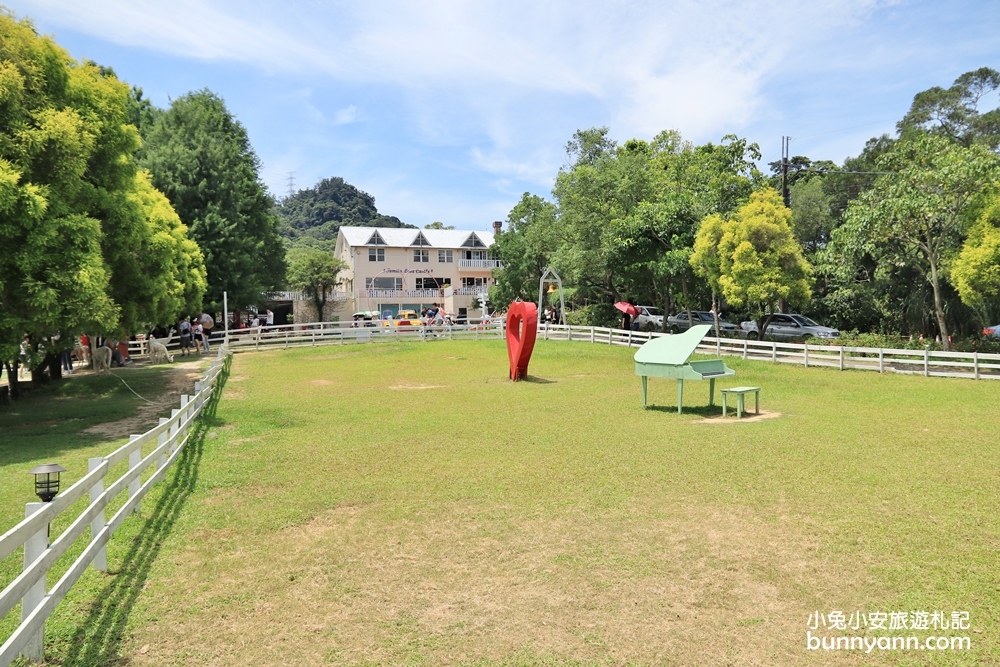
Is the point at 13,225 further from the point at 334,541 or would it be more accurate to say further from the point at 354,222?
the point at 354,222

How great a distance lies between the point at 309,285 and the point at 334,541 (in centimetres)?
4779

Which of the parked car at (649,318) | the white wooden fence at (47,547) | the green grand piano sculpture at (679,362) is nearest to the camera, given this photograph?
the white wooden fence at (47,547)

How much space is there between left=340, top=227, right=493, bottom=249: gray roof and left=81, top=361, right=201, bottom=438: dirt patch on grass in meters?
34.6

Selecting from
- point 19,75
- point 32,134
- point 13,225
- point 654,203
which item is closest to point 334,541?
point 13,225

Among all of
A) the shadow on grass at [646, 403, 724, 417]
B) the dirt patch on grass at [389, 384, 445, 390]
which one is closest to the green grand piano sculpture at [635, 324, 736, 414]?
the shadow on grass at [646, 403, 724, 417]

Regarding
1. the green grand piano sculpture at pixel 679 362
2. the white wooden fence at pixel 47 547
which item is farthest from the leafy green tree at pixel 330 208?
the white wooden fence at pixel 47 547

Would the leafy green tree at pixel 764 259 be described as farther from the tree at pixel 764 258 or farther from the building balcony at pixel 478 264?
the building balcony at pixel 478 264

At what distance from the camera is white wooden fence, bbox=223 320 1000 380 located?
60.2ft

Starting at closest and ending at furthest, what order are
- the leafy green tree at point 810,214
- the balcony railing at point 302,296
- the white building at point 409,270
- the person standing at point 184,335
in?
the person standing at point 184,335
the leafy green tree at point 810,214
the balcony railing at point 302,296
the white building at point 409,270

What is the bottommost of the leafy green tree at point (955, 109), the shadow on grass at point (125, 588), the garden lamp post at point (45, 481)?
the shadow on grass at point (125, 588)

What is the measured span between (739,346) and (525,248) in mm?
21134

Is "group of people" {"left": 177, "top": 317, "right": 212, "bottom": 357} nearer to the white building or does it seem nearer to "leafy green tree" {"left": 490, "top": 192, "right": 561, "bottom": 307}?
"leafy green tree" {"left": 490, "top": 192, "right": 561, "bottom": 307}

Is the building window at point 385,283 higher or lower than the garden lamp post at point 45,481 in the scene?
higher

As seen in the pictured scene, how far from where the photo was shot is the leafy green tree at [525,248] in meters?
42.3
